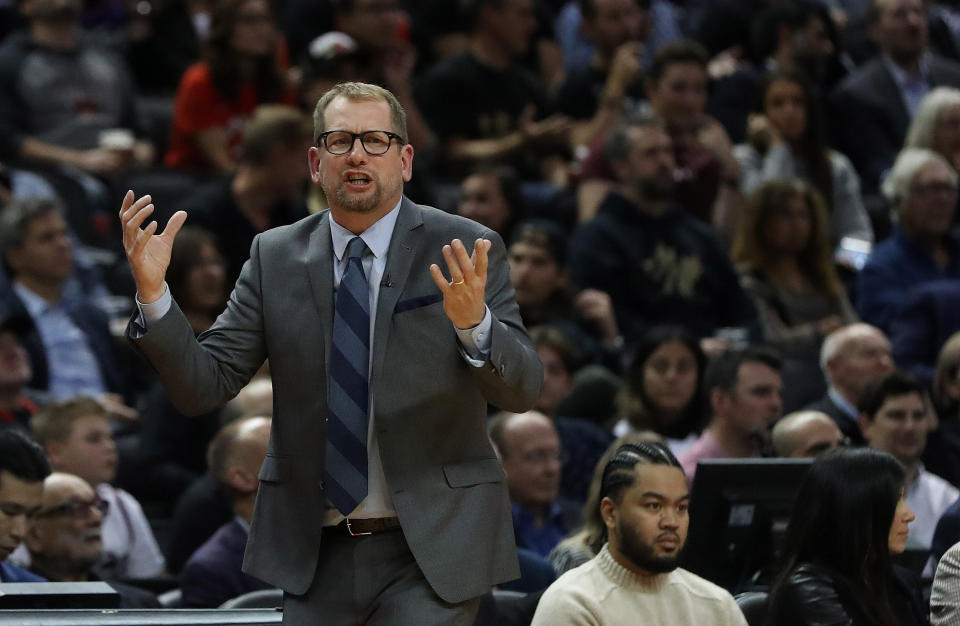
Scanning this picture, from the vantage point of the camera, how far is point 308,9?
33.4 ft

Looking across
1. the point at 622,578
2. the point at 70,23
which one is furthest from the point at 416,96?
the point at 622,578

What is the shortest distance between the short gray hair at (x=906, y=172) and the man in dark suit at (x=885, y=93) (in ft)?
5.50

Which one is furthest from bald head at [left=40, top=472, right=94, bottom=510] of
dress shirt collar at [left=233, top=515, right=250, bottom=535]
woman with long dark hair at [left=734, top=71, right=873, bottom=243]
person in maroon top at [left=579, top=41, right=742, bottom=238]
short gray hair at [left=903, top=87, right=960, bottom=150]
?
short gray hair at [left=903, top=87, right=960, bottom=150]

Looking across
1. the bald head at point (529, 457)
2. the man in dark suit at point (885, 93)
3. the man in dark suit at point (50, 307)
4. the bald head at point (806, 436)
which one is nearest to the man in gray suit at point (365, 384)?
the bald head at point (806, 436)

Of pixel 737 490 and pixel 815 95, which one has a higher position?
pixel 815 95

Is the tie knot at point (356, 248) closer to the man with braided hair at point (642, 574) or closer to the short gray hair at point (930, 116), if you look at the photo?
the man with braided hair at point (642, 574)

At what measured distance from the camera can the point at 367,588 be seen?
10.5ft

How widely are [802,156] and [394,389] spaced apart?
269 inches

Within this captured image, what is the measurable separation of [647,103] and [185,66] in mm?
2741

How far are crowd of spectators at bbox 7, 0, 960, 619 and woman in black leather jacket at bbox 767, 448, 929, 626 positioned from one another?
0.03m

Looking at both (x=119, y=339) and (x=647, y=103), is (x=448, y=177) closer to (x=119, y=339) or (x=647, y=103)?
(x=647, y=103)

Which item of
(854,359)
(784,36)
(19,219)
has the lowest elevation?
(854,359)

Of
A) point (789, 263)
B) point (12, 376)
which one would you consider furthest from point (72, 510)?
point (789, 263)

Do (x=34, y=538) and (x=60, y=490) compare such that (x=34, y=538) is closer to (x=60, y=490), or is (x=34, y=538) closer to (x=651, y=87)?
(x=60, y=490)
